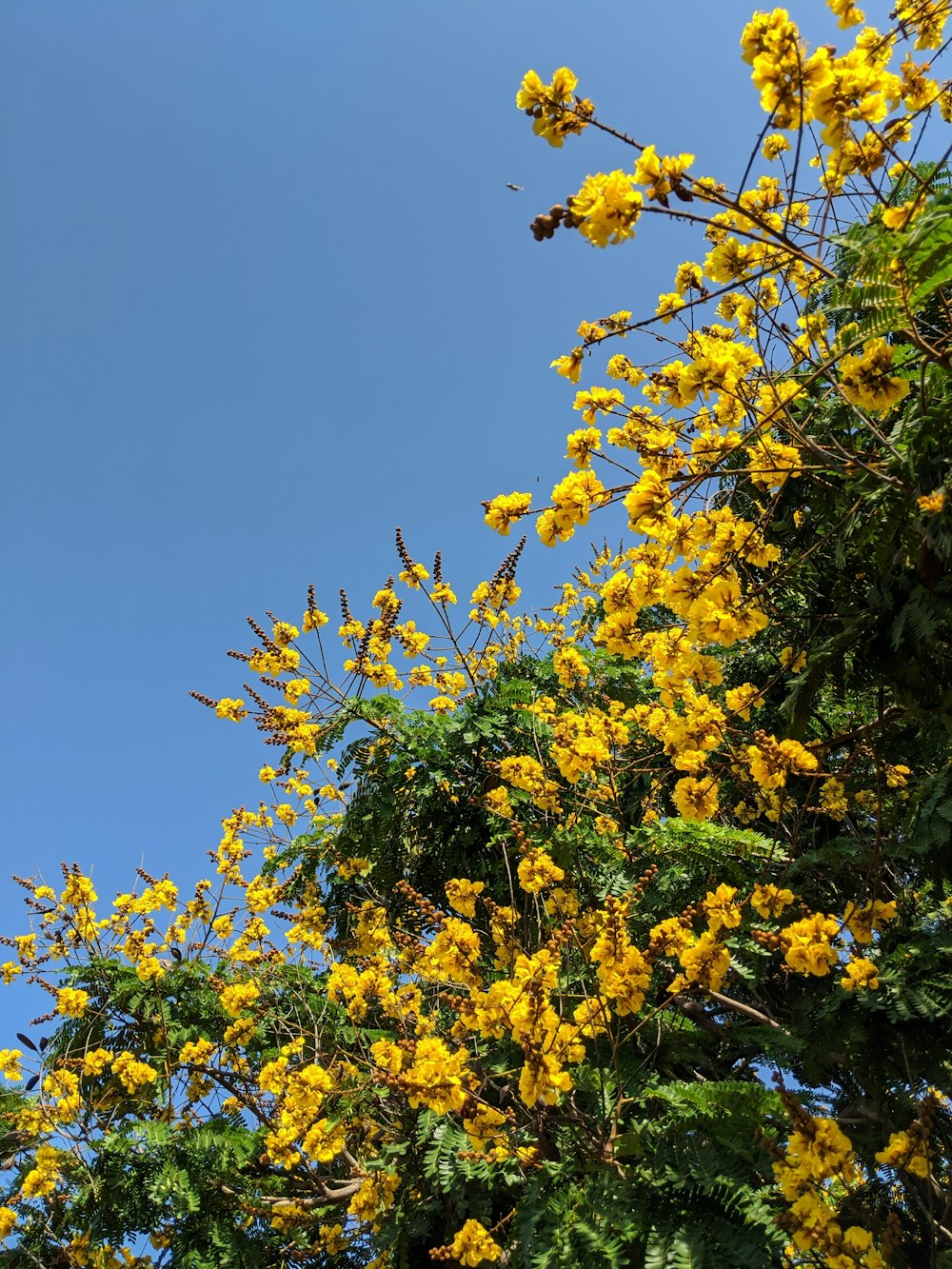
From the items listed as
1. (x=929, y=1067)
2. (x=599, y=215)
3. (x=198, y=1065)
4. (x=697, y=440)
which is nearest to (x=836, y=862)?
(x=929, y=1067)

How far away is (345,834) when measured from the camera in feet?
17.1

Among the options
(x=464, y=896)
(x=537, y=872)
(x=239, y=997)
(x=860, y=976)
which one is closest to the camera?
(x=860, y=976)

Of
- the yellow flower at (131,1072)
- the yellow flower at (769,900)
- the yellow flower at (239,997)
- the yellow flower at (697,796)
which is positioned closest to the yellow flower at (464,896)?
the yellow flower at (697,796)

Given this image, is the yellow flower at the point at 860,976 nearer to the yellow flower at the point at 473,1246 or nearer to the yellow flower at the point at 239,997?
the yellow flower at the point at 473,1246

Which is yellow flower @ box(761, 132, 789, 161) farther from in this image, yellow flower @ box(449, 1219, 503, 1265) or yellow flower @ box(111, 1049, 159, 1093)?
yellow flower @ box(111, 1049, 159, 1093)

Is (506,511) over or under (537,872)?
over

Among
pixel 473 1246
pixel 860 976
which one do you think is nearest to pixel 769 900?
pixel 860 976

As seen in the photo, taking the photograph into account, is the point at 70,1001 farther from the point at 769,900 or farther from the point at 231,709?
the point at 769,900

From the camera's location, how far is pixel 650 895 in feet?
13.0

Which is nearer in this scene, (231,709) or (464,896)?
(464,896)

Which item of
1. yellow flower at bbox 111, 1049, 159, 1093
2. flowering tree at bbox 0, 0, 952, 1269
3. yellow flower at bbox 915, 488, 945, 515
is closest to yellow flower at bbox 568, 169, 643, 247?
flowering tree at bbox 0, 0, 952, 1269

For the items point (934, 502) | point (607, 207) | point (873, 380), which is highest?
point (607, 207)

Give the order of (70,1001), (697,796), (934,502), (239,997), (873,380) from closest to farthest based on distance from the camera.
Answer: (934,502) → (873,380) → (697,796) → (239,997) → (70,1001)

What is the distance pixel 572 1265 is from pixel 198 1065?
321cm
